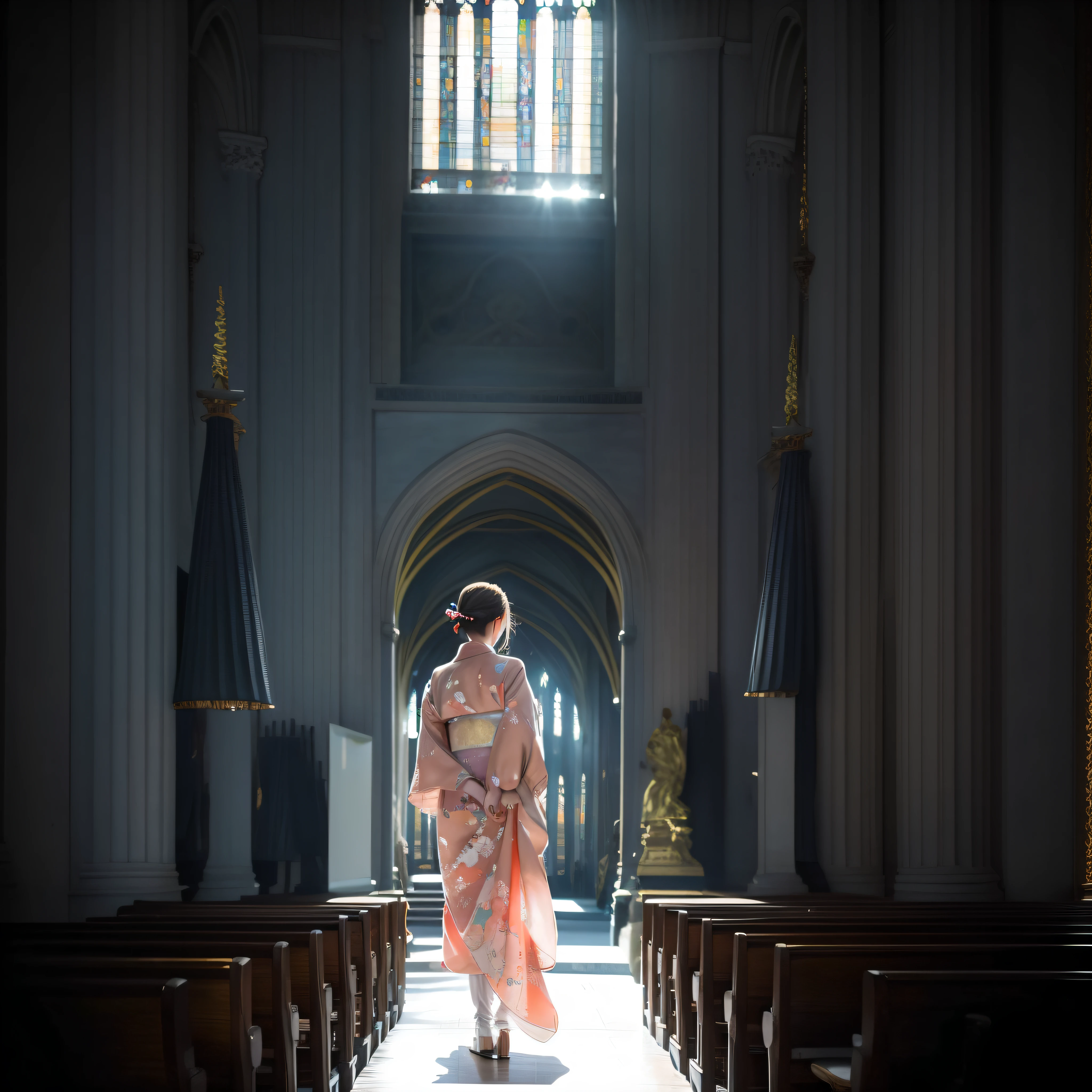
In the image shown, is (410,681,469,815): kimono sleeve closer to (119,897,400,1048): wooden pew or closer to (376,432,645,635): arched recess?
(119,897,400,1048): wooden pew

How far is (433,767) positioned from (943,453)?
175 inches

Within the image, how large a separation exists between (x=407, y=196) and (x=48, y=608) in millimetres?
7233

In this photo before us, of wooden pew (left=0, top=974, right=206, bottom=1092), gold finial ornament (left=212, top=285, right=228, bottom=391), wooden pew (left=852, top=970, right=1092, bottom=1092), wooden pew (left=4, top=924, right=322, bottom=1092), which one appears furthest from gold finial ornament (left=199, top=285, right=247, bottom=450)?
wooden pew (left=852, top=970, right=1092, bottom=1092)

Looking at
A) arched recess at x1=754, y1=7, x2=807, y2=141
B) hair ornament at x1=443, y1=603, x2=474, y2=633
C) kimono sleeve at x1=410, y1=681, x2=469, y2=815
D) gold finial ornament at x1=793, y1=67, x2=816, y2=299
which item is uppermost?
arched recess at x1=754, y1=7, x2=807, y2=141

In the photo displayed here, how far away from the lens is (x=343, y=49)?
13.0 meters

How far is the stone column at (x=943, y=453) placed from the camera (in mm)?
8133

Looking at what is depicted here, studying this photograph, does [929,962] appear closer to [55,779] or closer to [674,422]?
[55,779]

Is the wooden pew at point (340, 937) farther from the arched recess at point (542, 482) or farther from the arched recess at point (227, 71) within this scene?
the arched recess at point (227, 71)

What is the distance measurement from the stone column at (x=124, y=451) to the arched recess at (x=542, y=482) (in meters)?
4.68

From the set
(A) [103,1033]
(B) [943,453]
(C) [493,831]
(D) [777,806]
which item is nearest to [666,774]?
(D) [777,806]

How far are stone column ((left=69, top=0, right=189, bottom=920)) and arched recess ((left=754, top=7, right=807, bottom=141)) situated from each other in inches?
243

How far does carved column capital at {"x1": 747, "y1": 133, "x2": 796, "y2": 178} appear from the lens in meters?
12.6

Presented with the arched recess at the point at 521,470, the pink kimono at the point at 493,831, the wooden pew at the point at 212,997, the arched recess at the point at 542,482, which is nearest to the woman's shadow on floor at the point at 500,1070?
the pink kimono at the point at 493,831

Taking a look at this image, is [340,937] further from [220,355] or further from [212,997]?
[220,355]
